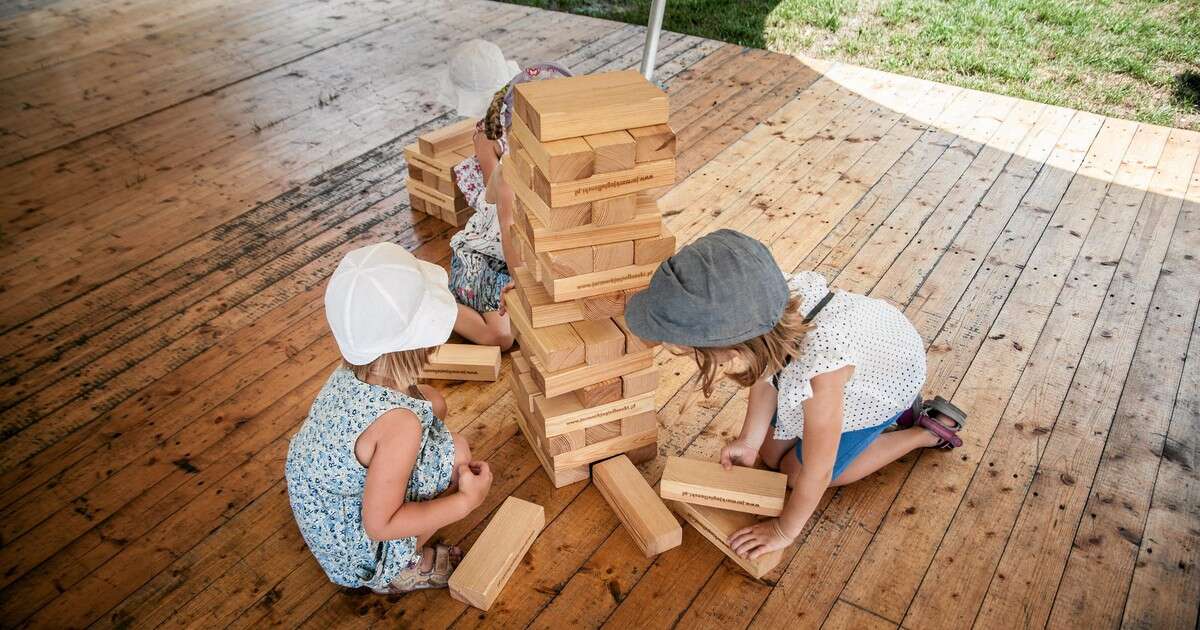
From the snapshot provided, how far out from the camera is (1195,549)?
2.59m

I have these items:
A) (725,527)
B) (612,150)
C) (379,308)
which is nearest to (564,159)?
(612,150)

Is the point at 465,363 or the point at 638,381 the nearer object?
the point at 638,381

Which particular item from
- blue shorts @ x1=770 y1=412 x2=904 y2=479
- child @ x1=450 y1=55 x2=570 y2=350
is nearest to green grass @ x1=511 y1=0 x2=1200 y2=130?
child @ x1=450 y1=55 x2=570 y2=350

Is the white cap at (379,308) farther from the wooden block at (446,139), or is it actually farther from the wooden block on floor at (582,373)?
the wooden block at (446,139)

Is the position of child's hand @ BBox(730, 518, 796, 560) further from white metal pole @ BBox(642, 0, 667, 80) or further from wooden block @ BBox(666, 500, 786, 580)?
white metal pole @ BBox(642, 0, 667, 80)

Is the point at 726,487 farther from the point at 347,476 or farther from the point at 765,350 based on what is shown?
the point at 347,476

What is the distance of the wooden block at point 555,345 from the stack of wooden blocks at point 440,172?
1.63m

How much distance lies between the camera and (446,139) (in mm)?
4207

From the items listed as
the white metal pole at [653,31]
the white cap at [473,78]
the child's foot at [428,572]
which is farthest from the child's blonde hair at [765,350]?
the white metal pole at [653,31]

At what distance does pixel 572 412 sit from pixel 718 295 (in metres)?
0.82

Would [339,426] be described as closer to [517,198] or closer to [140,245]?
[517,198]

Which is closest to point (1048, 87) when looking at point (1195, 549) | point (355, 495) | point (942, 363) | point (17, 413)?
point (942, 363)

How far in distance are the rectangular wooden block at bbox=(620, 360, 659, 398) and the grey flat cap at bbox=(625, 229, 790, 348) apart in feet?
1.83

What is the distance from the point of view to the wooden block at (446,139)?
414cm
